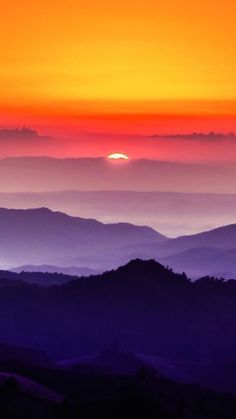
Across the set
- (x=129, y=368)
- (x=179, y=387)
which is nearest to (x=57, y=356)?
(x=129, y=368)

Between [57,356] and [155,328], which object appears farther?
[155,328]

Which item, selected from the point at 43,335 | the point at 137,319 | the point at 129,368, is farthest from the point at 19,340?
the point at 129,368

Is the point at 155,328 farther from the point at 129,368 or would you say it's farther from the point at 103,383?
the point at 103,383

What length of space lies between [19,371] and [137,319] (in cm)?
7389

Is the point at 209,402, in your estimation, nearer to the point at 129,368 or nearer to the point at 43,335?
the point at 129,368

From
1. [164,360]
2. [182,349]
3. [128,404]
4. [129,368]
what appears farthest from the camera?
[182,349]

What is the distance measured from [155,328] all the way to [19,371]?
244ft

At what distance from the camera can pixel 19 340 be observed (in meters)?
196

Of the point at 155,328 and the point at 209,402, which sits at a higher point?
the point at 155,328

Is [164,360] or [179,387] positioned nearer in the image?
[179,387]

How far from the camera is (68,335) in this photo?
194 m

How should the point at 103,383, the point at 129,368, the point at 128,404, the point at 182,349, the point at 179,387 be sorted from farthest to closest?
the point at 182,349
the point at 129,368
the point at 179,387
the point at 103,383
the point at 128,404

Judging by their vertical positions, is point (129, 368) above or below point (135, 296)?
below

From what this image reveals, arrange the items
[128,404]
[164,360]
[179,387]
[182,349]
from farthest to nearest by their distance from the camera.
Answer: [182,349] → [164,360] → [179,387] → [128,404]
